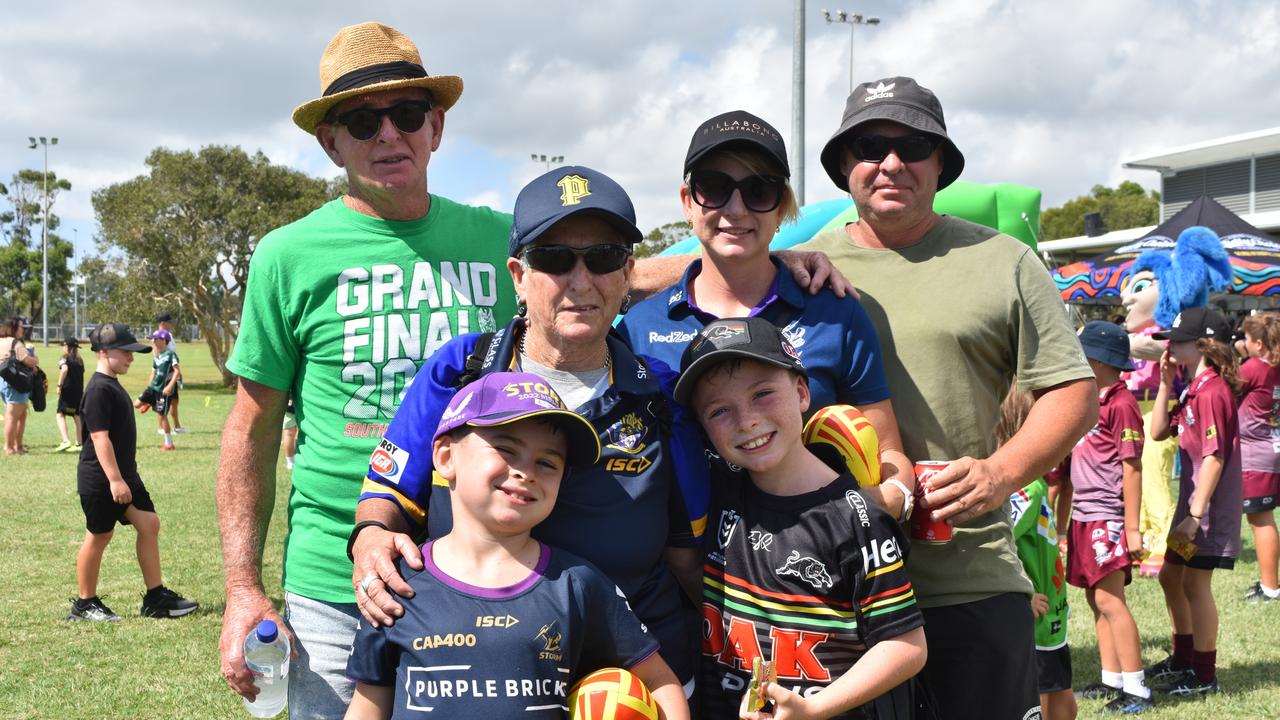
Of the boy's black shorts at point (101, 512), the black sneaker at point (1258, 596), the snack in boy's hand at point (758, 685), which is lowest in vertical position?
the black sneaker at point (1258, 596)

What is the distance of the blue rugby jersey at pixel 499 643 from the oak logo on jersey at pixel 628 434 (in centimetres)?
32

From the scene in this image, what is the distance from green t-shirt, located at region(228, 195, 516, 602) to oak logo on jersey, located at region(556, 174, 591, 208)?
85cm

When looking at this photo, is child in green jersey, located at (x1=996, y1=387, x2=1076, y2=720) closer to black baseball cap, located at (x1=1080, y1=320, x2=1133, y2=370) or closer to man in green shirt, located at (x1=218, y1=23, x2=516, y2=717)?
black baseball cap, located at (x1=1080, y1=320, x2=1133, y2=370)

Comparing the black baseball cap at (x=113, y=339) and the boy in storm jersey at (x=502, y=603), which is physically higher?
the black baseball cap at (x=113, y=339)

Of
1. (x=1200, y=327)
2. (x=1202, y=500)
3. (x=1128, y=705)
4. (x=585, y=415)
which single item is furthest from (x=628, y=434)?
(x=1200, y=327)

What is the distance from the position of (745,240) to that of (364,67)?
1.39 m

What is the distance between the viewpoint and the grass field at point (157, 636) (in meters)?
6.61

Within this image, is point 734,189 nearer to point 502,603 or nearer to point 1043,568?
point 502,603

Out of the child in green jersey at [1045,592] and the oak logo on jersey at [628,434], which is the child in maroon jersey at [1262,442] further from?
the oak logo on jersey at [628,434]

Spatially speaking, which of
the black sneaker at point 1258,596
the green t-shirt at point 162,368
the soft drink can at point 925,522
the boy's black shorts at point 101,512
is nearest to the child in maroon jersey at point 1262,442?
the black sneaker at point 1258,596

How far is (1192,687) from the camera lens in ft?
21.9

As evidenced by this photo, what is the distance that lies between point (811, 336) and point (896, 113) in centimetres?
89

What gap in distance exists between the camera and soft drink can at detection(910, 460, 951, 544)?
281 centimetres

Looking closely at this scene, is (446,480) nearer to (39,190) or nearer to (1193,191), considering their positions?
(1193,191)
